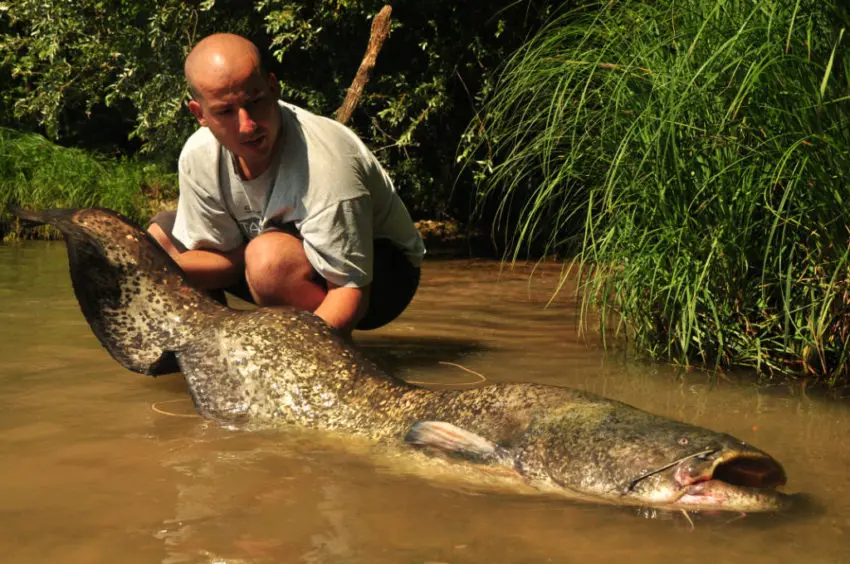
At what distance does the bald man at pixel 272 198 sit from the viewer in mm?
4297

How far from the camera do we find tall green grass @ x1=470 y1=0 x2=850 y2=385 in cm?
428

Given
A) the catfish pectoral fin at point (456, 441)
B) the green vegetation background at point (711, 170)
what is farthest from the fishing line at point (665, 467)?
the green vegetation background at point (711, 170)

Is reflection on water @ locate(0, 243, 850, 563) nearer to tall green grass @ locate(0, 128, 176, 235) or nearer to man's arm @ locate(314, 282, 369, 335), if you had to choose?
man's arm @ locate(314, 282, 369, 335)

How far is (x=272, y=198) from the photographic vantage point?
15.0 feet

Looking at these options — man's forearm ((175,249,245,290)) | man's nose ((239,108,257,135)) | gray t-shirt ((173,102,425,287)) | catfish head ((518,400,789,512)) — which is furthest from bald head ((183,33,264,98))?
catfish head ((518,400,789,512))

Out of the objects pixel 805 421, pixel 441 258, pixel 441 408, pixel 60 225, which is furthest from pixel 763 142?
pixel 441 258

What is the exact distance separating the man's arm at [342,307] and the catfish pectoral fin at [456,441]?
3.43 feet

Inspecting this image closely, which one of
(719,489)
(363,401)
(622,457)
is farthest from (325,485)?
(719,489)

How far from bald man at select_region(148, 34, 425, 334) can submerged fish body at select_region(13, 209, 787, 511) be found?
31cm

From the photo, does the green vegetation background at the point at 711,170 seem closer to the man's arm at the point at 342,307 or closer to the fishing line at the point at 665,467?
→ the man's arm at the point at 342,307

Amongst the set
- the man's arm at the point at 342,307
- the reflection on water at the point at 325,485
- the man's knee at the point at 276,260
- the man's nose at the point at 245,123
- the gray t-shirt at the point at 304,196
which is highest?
the man's nose at the point at 245,123

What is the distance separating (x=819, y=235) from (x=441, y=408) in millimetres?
1836

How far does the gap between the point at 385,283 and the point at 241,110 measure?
1.22 meters

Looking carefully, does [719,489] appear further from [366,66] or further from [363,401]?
[366,66]
